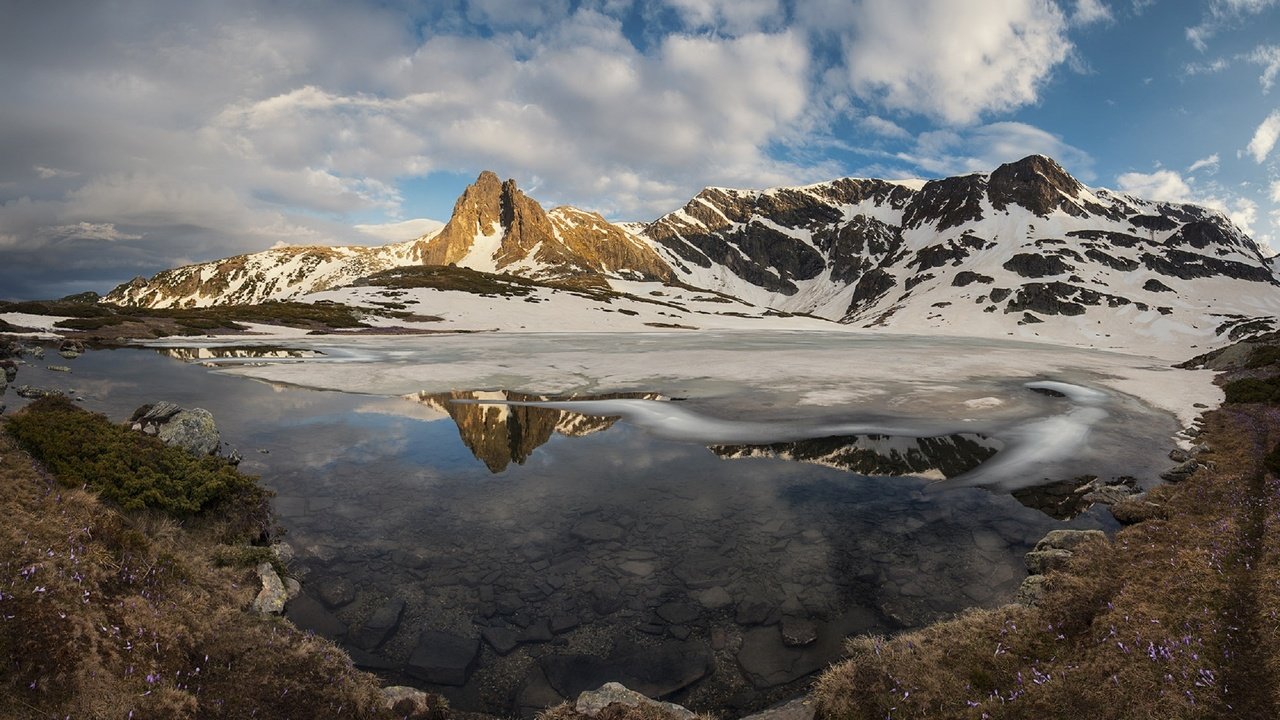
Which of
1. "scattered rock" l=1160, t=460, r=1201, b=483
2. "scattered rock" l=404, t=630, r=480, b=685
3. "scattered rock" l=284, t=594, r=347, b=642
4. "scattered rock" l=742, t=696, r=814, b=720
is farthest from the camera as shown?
"scattered rock" l=1160, t=460, r=1201, b=483

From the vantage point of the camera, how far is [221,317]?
295ft

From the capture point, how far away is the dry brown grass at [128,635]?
565 cm

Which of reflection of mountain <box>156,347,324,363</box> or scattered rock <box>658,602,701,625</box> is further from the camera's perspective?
reflection of mountain <box>156,347,324,363</box>

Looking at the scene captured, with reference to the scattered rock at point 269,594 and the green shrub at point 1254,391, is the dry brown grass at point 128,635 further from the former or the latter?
the green shrub at point 1254,391

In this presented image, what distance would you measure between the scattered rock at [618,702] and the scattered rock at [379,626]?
3.79m

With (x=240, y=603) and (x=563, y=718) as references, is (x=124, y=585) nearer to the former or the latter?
(x=240, y=603)

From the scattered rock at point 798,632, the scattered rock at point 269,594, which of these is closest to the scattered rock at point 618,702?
the scattered rock at point 798,632

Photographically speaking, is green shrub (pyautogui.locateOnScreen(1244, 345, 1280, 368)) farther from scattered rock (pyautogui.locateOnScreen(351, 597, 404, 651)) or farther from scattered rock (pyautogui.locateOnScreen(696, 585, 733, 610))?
scattered rock (pyautogui.locateOnScreen(351, 597, 404, 651))

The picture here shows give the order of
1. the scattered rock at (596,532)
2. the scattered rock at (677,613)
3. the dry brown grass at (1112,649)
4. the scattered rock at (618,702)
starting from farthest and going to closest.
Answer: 1. the scattered rock at (596,532)
2. the scattered rock at (677,613)
3. the scattered rock at (618,702)
4. the dry brown grass at (1112,649)

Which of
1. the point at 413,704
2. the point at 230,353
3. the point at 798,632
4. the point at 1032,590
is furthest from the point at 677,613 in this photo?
the point at 230,353

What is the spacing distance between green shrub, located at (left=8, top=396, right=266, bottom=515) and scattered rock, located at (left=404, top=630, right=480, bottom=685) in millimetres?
6594

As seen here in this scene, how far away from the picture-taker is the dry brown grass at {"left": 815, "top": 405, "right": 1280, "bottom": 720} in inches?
259

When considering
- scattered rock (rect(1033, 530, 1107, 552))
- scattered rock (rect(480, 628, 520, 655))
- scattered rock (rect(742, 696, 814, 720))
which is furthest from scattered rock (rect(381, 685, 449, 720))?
scattered rock (rect(1033, 530, 1107, 552))

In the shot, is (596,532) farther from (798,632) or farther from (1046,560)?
(1046,560)
